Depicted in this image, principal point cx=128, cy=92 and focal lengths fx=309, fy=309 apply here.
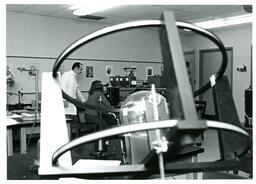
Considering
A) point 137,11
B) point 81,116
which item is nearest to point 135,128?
point 81,116

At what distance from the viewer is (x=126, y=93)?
19.7ft

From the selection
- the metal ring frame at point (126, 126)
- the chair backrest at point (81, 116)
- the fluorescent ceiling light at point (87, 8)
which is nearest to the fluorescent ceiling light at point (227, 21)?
the fluorescent ceiling light at point (87, 8)

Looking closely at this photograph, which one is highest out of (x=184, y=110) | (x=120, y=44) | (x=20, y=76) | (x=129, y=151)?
(x=120, y=44)

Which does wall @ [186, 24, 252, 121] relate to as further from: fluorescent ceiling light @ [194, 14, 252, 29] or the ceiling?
the ceiling

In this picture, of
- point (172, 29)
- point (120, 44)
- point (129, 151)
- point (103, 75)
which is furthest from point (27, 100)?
point (172, 29)

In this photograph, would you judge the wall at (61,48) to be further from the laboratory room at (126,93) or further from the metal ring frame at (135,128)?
the metal ring frame at (135,128)

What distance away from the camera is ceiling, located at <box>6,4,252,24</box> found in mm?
4797

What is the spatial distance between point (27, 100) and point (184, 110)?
5.31 m

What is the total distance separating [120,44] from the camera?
643 cm

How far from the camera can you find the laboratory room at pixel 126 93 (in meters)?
0.39

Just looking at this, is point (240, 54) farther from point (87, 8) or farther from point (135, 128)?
point (135, 128)

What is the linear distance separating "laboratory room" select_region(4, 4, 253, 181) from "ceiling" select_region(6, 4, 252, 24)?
0.02 m

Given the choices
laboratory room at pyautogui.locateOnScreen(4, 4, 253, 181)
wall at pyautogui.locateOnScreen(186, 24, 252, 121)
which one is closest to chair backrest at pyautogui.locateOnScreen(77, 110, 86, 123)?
laboratory room at pyautogui.locateOnScreen(4, 4, 253, 181)
